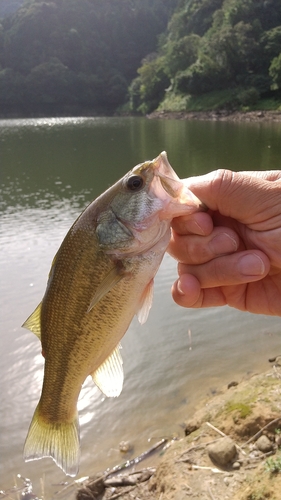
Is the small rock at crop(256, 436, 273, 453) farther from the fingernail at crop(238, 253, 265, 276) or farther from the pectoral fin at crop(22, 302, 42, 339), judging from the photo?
the pectoral fin at crop(22, 302, 42, 339)

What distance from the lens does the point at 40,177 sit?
26.5 metres

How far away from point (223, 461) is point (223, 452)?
9 cm

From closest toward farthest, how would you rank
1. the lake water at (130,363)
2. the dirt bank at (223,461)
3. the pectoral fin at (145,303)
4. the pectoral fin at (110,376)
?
the pectoral fin at (145,303) < the pectoral fin at (110,376) < the dirt bank at (223,461) < the lake water at (130,363)

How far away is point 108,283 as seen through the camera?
95.9 inches

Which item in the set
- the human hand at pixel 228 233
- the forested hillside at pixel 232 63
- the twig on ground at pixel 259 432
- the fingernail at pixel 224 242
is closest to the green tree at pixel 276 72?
the forested hillside at pixel 232 63

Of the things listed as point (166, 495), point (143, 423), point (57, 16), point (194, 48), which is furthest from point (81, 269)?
point (57, 16)

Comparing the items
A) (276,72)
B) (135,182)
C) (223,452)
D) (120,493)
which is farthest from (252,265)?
(276,72)

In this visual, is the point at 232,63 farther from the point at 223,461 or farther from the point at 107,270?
the point at 107,270

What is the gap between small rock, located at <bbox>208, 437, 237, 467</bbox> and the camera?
433 cm

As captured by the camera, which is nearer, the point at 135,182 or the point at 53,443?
the point at 135,182

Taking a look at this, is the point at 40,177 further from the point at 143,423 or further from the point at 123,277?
the point at 123,277

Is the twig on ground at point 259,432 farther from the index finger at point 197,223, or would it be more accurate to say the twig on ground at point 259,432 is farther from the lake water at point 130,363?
the index finger at point 197,223

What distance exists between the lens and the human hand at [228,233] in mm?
2654

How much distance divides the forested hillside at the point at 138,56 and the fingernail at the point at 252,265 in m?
69.6
